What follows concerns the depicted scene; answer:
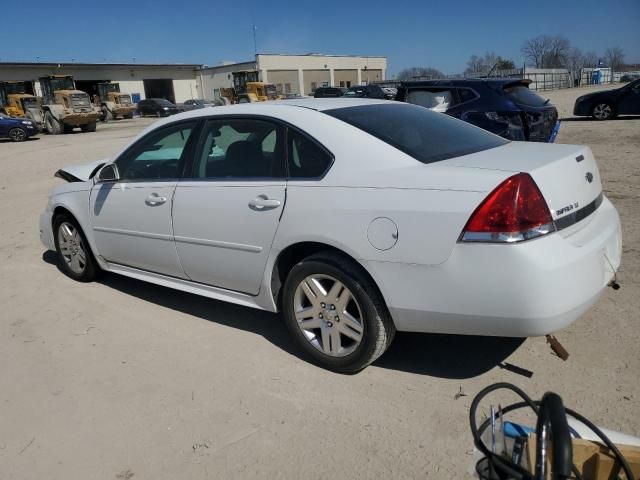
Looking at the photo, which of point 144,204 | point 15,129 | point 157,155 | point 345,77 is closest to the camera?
point 144,204

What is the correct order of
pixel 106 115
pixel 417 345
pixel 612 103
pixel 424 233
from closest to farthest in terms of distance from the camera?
pixel 424 233 < pixel 417 345 < pixel 612 103 < pixel 106 115

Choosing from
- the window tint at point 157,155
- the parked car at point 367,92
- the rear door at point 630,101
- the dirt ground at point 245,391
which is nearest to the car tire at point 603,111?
the rear door at point 630,101

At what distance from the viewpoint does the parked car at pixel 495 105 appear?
7.77 m

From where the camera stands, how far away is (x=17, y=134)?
25906 millimetres

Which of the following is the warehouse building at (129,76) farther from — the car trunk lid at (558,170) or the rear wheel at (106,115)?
the car trunk lid at (558,170)

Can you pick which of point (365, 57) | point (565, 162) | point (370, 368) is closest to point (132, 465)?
point (370, 368)

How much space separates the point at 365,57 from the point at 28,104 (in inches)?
2657

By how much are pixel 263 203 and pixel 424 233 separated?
3.53 ft

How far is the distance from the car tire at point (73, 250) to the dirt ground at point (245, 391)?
0.53 m

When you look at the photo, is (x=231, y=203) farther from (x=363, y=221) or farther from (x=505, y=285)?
(x=505, y=285)

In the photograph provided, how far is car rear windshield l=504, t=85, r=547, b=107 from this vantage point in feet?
26.4

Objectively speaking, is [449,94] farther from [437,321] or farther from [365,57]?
[365,57]

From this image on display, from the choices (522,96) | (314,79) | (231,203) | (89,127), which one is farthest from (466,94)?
(314,79)

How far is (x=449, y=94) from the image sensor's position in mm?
8398
